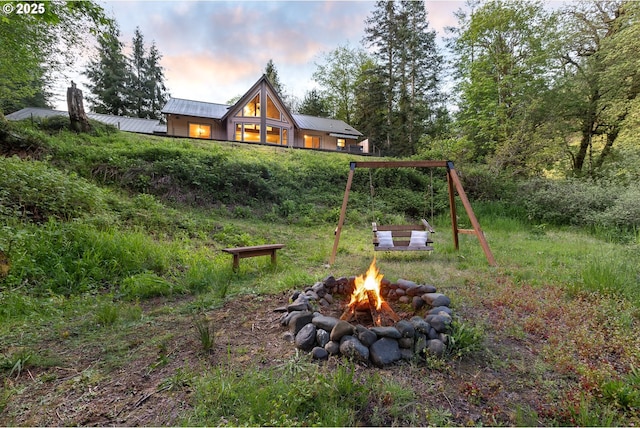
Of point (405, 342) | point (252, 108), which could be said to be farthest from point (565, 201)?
point (252, 108)

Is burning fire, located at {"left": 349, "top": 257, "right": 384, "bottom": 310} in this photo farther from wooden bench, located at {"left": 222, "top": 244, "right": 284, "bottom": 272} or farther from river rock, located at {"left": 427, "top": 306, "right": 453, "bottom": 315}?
wooden bench, located at {"left": 222, "top": 244, "right": 284, "bottom": 272}

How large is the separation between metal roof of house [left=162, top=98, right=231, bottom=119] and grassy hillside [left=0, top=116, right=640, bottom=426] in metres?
12.3

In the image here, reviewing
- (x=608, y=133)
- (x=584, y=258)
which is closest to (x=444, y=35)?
(x=608, y=133)

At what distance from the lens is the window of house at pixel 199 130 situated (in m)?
19.5

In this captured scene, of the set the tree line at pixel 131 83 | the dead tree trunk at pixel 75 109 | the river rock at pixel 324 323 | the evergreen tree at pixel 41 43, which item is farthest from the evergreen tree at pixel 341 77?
the river rock at pixel 324 323

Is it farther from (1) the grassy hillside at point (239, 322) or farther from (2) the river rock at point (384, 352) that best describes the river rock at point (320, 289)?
(2) the river rock at point (384, 352)

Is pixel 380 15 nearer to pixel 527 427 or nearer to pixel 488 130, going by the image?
pixel 488 130

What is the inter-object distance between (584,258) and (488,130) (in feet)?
35.9

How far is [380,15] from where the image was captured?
2342 cm

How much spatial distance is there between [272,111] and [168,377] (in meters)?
19.8

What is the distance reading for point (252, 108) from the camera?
62.7 ft

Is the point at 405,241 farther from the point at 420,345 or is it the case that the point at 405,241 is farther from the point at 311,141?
the point at 311,141

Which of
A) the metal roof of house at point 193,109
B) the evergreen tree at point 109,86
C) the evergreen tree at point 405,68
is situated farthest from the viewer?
the evergreen tree at point 109,86

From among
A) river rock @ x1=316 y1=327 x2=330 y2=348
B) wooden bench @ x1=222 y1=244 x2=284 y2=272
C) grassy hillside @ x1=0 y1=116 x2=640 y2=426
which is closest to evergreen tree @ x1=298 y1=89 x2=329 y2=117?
grassy hillside @ x1=0 y1=116 x2=640 y2=426
